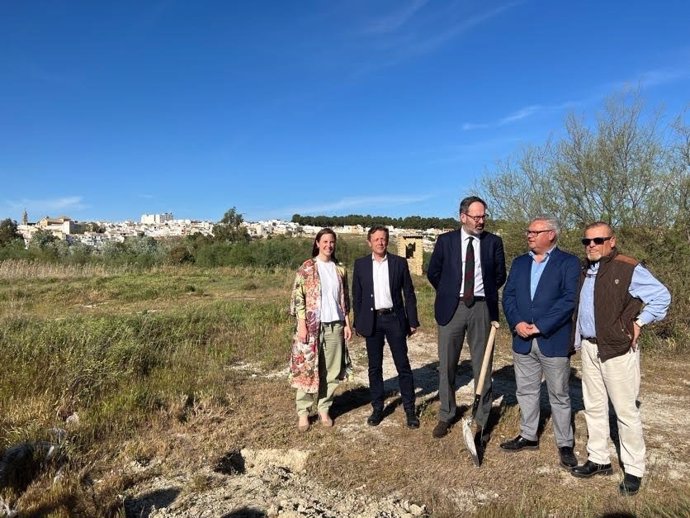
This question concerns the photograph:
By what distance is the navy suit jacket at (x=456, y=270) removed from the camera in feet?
12.3

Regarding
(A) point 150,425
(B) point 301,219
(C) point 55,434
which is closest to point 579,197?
(A) point 150,425

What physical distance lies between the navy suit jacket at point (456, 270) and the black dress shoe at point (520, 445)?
0.96 m

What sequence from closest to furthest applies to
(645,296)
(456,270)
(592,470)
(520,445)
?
(645,296), (592,470), (520,445), (456,270)

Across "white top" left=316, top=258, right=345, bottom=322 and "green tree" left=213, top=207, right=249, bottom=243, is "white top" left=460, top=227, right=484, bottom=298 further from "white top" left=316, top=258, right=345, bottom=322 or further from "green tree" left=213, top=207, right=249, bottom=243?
"green tree" left=213, top=207, right=249, bottom=243

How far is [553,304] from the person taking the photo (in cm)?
326

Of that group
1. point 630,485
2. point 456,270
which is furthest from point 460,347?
point 630,485

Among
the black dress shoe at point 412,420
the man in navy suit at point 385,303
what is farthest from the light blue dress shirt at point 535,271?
the black dress shoe at point 412,420

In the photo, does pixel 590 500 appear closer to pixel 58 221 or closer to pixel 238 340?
pixel 238 340

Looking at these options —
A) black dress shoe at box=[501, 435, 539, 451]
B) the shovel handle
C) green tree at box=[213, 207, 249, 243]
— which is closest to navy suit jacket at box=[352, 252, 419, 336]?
the shovel handle

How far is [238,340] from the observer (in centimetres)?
781

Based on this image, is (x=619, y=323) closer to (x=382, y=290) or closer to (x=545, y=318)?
(x=545, y=318)

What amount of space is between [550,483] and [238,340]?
223 inches

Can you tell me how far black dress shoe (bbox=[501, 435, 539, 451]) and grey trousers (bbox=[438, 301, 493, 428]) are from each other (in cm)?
25

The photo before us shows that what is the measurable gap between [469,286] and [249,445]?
224 centimetres
